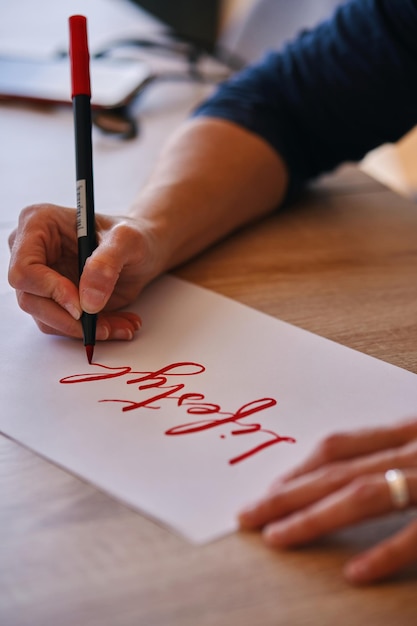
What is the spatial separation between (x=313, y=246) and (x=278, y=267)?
77 millimetres

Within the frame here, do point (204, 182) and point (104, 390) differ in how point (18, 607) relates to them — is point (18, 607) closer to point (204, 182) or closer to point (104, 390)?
point (104, 390)

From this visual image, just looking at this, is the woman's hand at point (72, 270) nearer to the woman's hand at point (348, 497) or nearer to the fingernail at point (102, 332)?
the fingernail at point (102, 332)

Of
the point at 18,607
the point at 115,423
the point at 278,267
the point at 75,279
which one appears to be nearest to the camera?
the point at 18,607

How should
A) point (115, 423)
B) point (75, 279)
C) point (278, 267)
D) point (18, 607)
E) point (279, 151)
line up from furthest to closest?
point (279, 151) < point (278, 267) < point (75, 279) < point (115, 423) < point (18, 607)

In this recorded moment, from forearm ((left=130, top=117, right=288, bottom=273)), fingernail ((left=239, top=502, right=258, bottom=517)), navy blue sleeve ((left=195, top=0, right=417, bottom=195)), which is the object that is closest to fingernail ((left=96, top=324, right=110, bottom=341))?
forearm ((left=130, top=117, right=288, bottom=273))

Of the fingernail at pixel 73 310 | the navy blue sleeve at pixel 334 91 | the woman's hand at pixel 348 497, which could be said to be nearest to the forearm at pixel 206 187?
the navy blue sleeve at pixel 334 91

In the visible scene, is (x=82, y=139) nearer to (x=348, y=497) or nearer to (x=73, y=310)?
(x=73, y=310)

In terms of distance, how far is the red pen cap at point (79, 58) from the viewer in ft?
2.17

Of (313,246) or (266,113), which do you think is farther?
(266,113)

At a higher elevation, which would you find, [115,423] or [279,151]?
[279,151]

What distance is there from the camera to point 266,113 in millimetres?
1003

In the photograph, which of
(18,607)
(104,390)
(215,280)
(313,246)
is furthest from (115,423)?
(313,246)

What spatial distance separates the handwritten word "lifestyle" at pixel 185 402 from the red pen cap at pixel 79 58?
0.23 m

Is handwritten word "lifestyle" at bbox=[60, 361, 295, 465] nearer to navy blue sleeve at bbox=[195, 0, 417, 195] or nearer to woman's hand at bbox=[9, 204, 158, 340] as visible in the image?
woman's hand at bbox=[9, 204, 158, 340]
